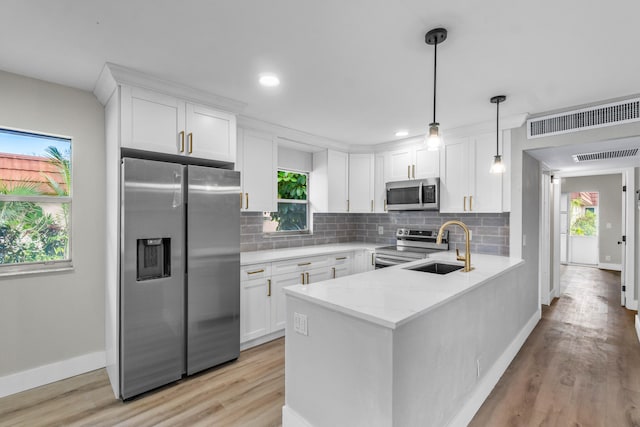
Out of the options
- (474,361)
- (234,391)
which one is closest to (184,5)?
(234,391)

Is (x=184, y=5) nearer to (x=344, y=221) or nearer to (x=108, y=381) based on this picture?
(x=108, y=381)

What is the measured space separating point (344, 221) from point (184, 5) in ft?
12.8

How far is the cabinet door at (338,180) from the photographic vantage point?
4.46 m

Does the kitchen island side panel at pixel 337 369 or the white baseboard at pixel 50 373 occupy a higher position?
the kitchen island side panel at pixel 337 369

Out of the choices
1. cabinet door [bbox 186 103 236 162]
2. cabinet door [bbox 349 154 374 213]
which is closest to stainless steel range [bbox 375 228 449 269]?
cabinet door [bbox 349 154 374 213]

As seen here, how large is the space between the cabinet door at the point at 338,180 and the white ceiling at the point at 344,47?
1612 millimetres

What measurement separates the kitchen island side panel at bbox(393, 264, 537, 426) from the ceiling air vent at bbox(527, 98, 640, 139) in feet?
5.10

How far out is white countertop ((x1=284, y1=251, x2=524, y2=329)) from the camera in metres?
A: 1.47

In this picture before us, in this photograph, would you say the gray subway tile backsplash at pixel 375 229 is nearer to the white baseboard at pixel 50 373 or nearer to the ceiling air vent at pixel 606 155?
the ceiling air vent at pixel 606 155

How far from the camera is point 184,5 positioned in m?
1.56

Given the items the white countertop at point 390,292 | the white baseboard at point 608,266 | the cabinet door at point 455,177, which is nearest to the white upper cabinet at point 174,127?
the white countertop at point 390,292

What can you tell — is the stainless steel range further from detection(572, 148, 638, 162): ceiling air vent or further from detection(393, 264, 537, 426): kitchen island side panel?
detection(572, 148, 638, 162): ceiling air vent

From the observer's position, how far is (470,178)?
12.1ft

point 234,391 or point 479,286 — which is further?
point 234,391
